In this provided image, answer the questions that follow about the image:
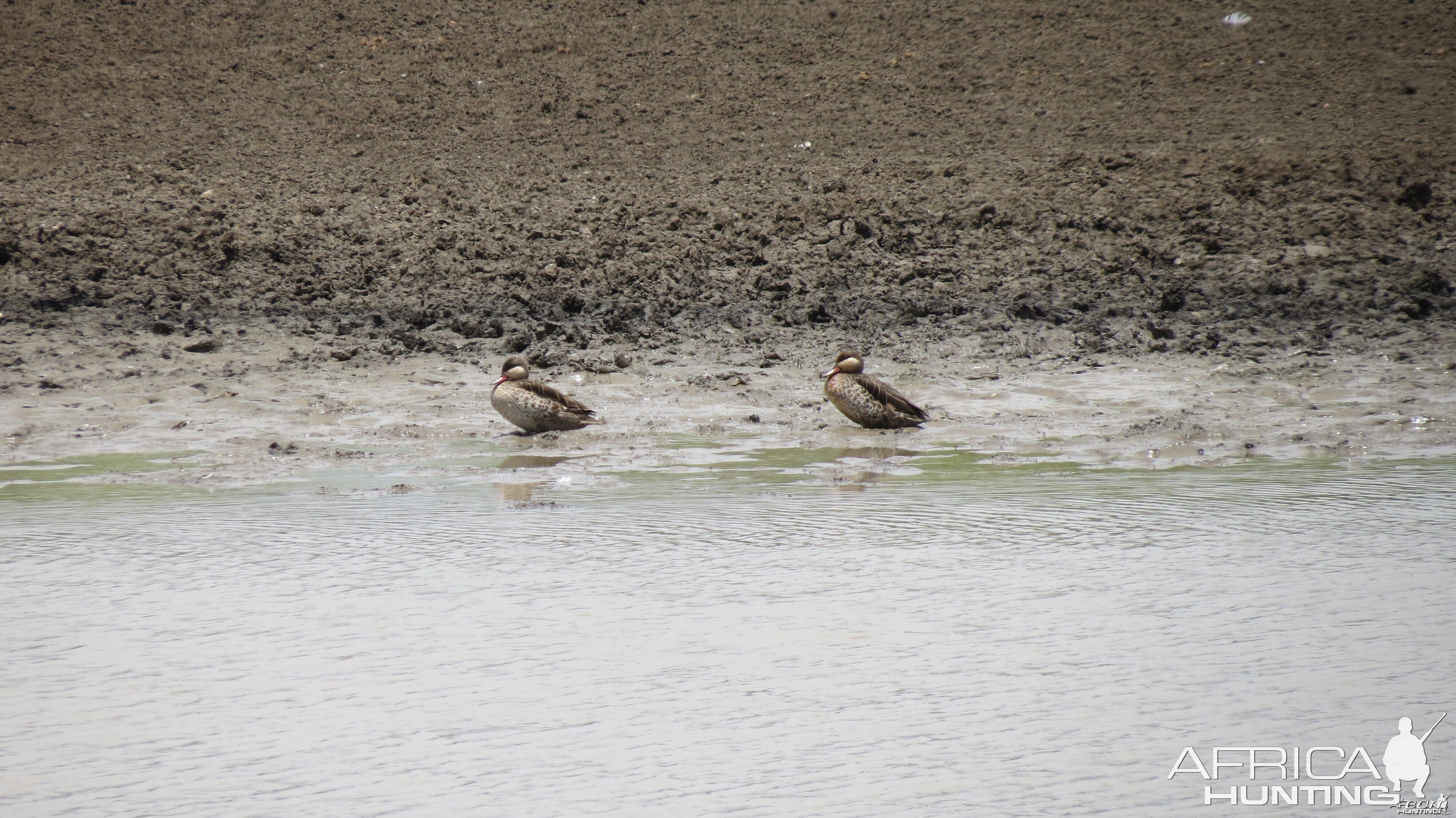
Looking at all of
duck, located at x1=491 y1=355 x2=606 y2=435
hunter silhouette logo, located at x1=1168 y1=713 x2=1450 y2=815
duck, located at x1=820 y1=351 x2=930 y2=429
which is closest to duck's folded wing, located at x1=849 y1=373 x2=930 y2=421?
duck, located at x1=820 y1=351 x2=930 y2=429

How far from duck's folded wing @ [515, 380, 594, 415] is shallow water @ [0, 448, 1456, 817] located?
226 centimetres

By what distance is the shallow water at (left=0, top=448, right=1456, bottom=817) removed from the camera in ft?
12.2

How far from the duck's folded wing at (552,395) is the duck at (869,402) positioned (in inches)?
68.9

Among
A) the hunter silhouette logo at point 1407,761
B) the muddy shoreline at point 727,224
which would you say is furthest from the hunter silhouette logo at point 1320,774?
the muddy shoreline at point 727,224

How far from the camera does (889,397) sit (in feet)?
32.4

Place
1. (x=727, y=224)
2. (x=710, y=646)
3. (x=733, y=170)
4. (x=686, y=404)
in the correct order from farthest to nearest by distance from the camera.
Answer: (x=733, y=170)
(x=727, y=224)
(x=686, y=404)
(x=710, y=646)

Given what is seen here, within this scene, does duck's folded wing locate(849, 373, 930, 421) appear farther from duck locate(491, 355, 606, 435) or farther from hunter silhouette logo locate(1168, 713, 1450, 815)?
hunter silhouette logo locate(1168, 713, 1450, 815)

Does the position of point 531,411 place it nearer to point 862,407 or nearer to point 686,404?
point 686,404

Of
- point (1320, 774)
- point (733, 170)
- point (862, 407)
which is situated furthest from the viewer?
point (733, 170)

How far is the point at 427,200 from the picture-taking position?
15.2 metres

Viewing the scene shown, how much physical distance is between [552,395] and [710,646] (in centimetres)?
530

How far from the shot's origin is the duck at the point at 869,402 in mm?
9906

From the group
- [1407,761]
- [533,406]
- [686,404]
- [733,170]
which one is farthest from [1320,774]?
[733,170]

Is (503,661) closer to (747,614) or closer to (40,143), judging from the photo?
(747,614)
